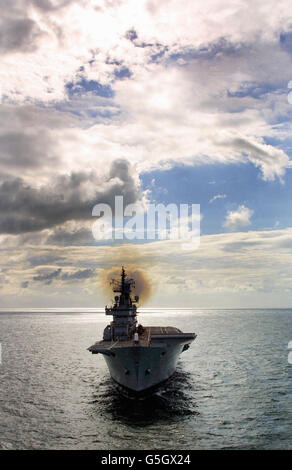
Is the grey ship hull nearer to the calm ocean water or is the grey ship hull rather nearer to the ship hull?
the ship hull

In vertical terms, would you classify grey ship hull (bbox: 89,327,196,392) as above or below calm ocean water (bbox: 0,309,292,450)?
above

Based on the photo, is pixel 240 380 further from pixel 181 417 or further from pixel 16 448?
pixel 16 448

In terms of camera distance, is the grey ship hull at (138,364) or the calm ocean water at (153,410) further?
the grey ship hull at (138,364)

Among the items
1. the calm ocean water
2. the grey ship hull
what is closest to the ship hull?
the grey ship hull

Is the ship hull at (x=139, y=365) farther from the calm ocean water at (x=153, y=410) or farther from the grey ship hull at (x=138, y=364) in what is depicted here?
the calm ocean water at (x=153, y=410)

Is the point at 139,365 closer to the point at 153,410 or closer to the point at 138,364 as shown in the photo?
the point at 138,364

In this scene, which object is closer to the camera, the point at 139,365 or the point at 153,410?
the point at 153,410

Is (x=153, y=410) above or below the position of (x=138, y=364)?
below

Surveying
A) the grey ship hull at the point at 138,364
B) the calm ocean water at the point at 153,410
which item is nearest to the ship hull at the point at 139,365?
the grey ship hull at the point at 138,364

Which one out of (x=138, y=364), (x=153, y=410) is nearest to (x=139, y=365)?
(x=138, y=364)

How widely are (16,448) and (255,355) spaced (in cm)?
5046

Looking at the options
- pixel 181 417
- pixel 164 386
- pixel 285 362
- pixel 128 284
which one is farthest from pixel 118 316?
pixel 285 362

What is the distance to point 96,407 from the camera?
1230 inches

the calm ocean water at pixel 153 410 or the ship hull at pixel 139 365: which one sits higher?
the ship hull at pixel 139 365
